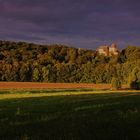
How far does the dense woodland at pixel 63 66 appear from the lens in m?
117

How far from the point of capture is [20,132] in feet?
48.1

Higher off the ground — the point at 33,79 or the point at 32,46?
the point at 32,46

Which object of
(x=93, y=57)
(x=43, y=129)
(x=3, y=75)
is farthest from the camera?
(x=93, y=57)

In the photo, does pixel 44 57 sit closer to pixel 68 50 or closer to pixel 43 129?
pixel 68 50

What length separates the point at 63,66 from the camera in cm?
12612

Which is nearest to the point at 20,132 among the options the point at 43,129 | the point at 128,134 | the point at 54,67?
the point at 43,129

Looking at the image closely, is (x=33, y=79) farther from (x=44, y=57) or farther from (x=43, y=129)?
(x=43, y=129)

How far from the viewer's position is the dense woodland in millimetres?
116562

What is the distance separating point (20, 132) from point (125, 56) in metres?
133

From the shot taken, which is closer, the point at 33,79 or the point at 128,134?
the point at 128,134

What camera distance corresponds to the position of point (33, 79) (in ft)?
395

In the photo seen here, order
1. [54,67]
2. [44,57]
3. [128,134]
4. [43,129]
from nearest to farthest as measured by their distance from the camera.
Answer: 1. [128,134]
2. [43,129]
3. [54,67]
4. [44,57]

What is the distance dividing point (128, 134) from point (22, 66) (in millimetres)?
106038

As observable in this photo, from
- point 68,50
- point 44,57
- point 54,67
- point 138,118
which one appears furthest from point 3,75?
point 138,118
